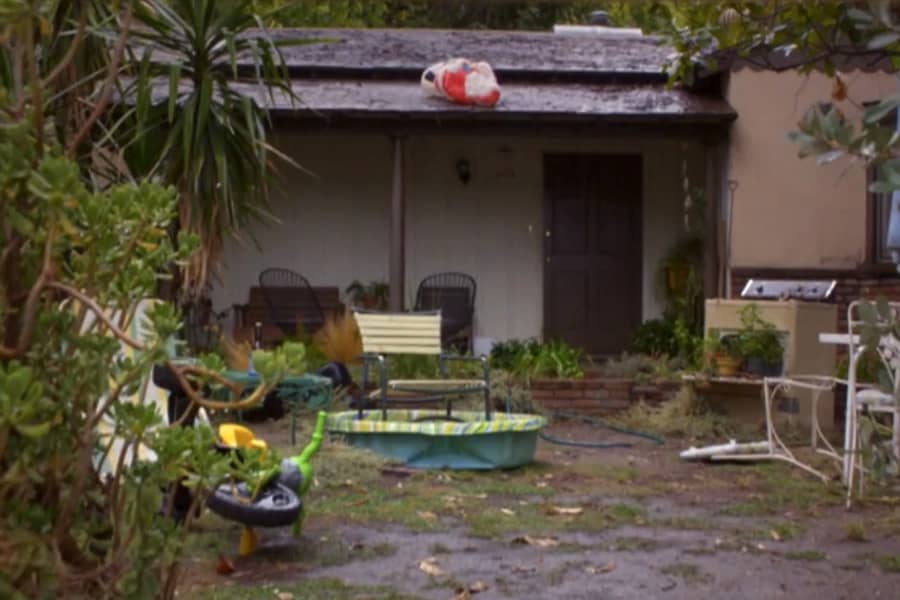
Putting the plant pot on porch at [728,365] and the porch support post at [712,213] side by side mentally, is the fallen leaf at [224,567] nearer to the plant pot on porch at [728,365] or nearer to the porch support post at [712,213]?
the plant pot on porch at [728,365]

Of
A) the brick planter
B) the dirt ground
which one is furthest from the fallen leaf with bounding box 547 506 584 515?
the brick planter

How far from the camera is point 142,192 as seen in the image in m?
2.57

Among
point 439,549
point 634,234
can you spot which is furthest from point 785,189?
point 439,549

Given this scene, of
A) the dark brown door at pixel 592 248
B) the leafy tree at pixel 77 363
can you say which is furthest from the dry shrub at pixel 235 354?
the leafy tree at pixel 77 363

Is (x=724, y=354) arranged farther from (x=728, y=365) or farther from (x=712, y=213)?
(x=712, y=213)

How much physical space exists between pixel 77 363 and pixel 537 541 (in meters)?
4.07

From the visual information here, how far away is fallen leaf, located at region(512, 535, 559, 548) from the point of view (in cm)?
632

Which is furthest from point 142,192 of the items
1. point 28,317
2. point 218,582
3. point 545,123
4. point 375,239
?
point 375,239

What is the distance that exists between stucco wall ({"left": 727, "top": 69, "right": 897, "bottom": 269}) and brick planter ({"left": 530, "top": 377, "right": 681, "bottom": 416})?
5.28 feet

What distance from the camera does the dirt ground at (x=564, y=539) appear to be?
18.0 ft

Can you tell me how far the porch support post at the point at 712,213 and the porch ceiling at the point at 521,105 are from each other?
0.45 metres

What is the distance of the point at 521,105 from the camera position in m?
13.0

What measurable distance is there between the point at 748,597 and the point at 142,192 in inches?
136

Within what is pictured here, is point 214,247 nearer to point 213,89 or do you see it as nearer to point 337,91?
point 213,89
